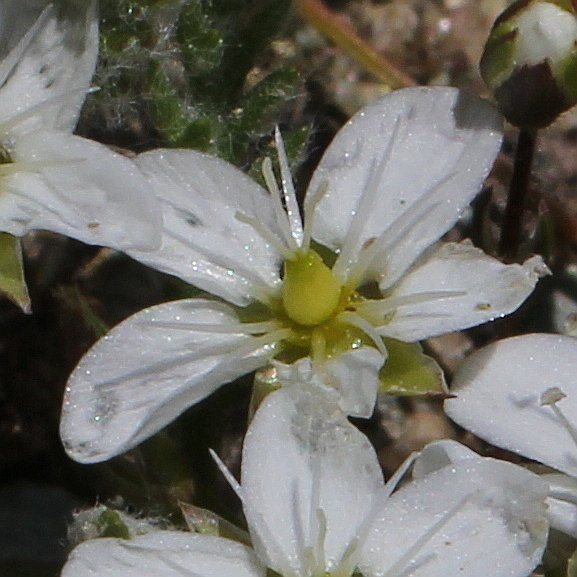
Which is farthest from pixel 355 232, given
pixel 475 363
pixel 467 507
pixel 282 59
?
pixel 282 59

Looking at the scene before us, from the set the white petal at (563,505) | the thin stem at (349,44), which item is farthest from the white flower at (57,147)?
the thin stem at (349,44)

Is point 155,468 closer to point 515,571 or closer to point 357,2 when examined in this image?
point 515,571

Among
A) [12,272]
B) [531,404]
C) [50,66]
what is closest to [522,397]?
[531,404]

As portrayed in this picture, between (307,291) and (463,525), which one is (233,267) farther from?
→ (463,525)

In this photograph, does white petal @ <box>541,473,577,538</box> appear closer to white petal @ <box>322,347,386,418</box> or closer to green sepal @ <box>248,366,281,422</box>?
white petal @ <box>322,347,386,418</box>

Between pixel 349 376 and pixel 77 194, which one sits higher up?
pixel 77 194

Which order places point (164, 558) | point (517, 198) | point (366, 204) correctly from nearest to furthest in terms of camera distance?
point (164, 558) < point (366, 204) < point (517, 198)

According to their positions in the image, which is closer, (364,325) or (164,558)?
(164,558)
